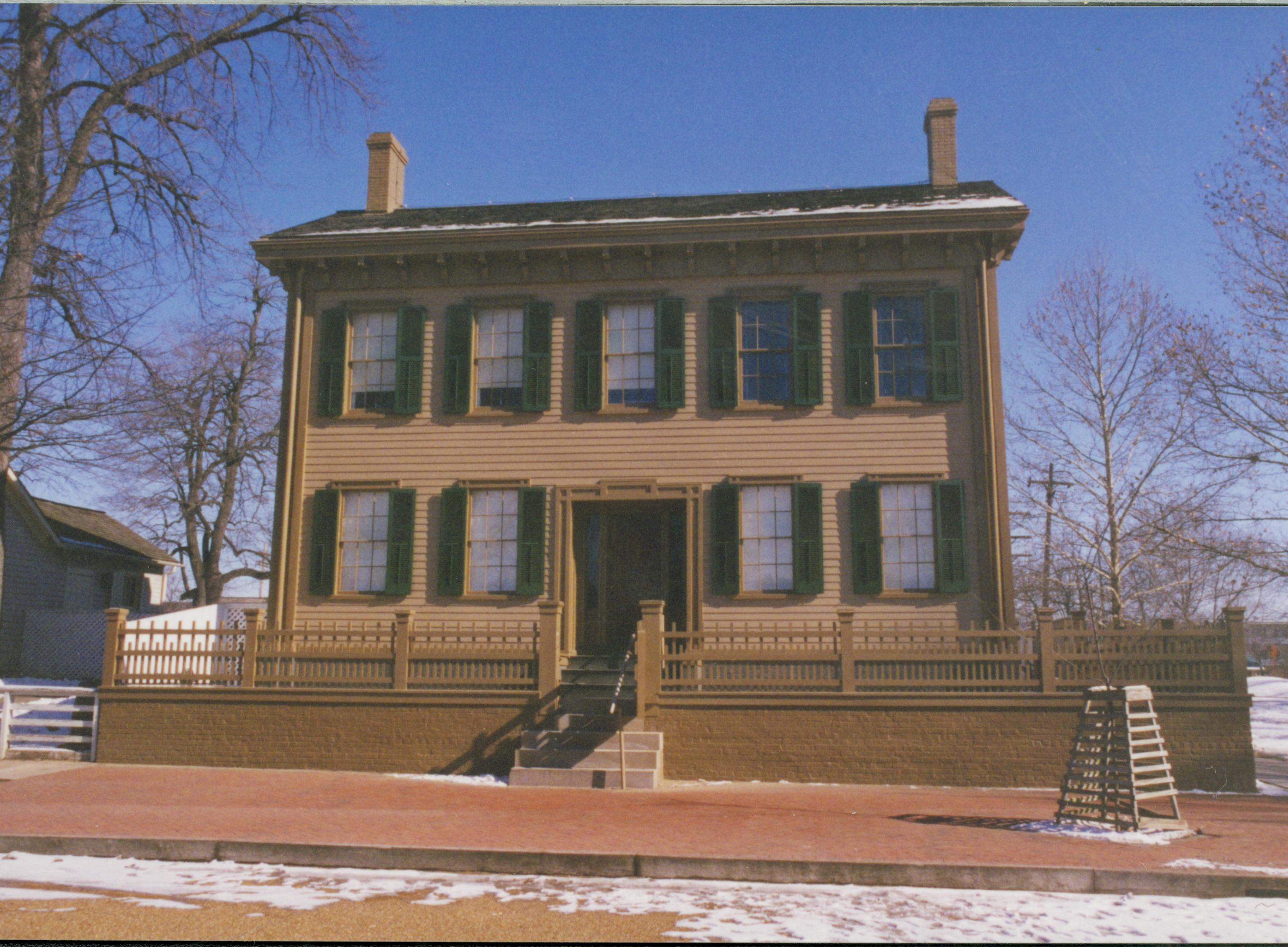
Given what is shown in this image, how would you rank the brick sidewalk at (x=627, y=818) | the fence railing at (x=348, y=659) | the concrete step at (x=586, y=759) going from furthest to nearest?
the fence railing at (x=348, y=659), the concrete step at (x=586, y=759), the brick sidewalk at (x=627, y=818)

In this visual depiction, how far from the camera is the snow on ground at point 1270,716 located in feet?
61.8

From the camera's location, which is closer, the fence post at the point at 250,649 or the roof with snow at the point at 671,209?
the fence post at the point at 250,649

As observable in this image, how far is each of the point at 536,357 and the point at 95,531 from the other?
1755 centimetres

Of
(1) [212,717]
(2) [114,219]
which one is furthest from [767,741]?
(2) [114,219]

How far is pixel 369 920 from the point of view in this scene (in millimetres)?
6219

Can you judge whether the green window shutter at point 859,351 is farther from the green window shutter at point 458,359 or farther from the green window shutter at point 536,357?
the green window shutter at point 458,359

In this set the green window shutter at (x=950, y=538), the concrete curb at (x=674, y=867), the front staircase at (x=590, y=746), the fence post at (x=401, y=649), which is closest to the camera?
the concrete curb at (x=674, y=867)

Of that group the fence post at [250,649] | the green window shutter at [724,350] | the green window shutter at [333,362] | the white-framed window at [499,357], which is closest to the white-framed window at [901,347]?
the green window shutter at [724,350]

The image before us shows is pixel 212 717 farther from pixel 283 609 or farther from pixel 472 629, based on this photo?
pixel 472 629

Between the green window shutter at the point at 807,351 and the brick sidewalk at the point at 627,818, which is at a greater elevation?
the green window shutter at the point at 807,351

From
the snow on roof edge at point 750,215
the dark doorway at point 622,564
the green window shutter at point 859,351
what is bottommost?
the dark doorway at point 622,564

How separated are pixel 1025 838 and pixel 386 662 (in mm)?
8241

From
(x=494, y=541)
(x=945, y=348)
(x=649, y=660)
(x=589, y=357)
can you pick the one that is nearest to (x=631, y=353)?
(x=589, y=357)

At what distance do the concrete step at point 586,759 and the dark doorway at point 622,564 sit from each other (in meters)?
3.26
